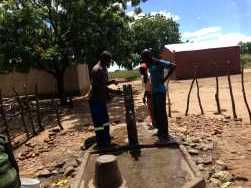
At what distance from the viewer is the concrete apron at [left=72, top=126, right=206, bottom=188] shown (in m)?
6.20

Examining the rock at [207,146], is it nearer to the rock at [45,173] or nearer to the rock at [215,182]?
the rock at [215,182]

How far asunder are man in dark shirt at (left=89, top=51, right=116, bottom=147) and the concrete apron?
320 mm

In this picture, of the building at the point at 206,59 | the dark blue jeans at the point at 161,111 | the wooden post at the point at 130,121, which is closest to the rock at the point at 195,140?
the dark blue jeans at the point at 161,111

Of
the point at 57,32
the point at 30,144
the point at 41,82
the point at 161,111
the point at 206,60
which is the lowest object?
the point at 30,144

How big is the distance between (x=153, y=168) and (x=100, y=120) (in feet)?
5.37

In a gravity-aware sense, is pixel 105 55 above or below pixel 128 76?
above

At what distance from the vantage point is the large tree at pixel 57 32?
17562mm

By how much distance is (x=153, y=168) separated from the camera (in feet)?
22.5

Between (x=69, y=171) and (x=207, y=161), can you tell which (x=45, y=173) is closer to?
(x=69, y=171)

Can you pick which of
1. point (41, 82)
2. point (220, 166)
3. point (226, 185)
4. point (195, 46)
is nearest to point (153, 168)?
point (226, 185)

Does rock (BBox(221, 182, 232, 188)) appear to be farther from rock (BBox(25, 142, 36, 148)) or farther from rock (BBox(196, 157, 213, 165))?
rock (BBox(25, 142, 36, 148))

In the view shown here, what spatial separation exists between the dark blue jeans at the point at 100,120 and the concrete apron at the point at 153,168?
260 millimetres

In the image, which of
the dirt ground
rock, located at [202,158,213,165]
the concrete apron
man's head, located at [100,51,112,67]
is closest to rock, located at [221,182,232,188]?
the dirt ground

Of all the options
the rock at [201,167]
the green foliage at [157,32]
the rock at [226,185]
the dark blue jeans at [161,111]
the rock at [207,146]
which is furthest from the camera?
the green foliage at [157,32]
